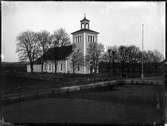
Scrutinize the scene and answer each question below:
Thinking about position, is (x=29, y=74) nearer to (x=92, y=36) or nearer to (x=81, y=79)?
(x=81, y=79)

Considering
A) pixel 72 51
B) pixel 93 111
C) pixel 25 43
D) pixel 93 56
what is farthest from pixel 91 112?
pixel 25 43

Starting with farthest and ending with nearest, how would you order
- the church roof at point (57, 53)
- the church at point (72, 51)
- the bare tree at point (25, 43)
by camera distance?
the church roof at point (57, 53), the bare tree at point (25, 43), the church at point (72, 51)

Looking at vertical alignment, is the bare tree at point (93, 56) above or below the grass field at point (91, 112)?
above

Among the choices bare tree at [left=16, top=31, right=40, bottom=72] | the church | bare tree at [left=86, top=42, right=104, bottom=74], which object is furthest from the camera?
bare tree at [left=86, top=42, right=104, bottom=74]

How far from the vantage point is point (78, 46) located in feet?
12.3

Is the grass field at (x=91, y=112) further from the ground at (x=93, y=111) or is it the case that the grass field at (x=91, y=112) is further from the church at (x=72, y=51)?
the church at (x=72, y=51)

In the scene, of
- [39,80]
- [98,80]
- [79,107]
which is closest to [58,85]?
[39,80]

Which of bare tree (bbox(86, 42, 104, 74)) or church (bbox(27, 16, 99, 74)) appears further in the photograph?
bare tree (bbox(86, 42, 104, 74))

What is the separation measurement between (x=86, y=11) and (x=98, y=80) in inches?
Answer: 82.4

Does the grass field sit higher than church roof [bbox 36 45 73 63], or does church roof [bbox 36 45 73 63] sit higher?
church roof [bbox 36 45 73 63]

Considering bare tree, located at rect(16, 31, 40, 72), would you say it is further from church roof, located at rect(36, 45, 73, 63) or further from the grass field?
the grass field

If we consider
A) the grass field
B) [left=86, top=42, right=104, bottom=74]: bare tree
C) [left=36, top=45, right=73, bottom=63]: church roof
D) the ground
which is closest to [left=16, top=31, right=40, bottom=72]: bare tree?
[left=36, top=45, right=73, bottom=63]: church roof

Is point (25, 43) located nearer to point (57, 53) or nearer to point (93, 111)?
point (57, 53)

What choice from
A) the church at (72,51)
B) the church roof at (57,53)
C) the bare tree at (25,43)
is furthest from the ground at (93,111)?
the church roof at (57,53)
